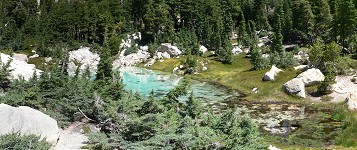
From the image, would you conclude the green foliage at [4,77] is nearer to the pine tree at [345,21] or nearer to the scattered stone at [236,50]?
the pine tree at [345,21]

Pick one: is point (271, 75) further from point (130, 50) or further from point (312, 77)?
point (130, 50)

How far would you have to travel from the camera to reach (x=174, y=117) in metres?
27.9

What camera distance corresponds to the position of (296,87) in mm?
59375

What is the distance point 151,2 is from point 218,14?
72.7 ft

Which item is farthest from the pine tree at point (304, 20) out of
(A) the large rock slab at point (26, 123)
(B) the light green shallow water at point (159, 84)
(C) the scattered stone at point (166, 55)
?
(A) the large rock slab at point (26, 123)

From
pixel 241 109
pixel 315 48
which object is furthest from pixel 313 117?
pixel 315 48

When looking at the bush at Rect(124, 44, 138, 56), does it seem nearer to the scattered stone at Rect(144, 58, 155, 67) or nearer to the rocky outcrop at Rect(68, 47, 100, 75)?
the rocky outcrop at Rect(68, 47, 100, 75)

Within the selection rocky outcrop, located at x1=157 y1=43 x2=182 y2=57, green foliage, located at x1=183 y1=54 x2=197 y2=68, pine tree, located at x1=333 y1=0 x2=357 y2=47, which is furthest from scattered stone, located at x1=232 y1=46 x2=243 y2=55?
pine tree, located at x1=333 y1=0 x2=357 y2=47

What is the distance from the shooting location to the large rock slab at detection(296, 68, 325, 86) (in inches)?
2437

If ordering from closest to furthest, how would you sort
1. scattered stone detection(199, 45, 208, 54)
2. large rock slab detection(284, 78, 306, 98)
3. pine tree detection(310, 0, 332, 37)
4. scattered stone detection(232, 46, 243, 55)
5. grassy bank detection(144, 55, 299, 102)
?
large rock slab detection(284, 78, 306, 98) → grassy bank detection(144, 55, 299, 102) → pine tree detection(310, 0, 332, 37) → scattered stone detection(232, 46, 243, 55) → scattered stone detection(199, 45, 208, 54)

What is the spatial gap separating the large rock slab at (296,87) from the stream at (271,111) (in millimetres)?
3190

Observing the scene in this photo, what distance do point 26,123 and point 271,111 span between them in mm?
33882

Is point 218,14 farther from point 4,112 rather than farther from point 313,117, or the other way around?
point 4,112

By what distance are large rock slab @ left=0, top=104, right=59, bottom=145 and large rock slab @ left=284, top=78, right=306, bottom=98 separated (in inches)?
1572
